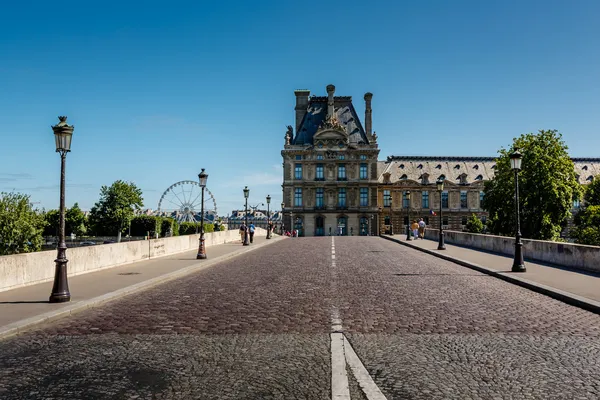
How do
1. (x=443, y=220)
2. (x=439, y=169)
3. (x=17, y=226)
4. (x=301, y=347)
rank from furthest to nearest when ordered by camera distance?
(x=439, y=169)
(x=443, y=220)
(x=17, y=226)
(x=301, y=347)

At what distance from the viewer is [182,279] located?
16375mm

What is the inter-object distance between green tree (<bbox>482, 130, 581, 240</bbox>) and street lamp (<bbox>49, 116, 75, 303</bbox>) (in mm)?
49402

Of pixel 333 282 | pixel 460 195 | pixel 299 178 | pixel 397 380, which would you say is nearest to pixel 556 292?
pixel 333 282

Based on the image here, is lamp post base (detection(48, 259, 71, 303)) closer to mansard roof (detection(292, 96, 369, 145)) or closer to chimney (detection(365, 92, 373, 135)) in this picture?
mansard roof (detection(292, 96, 369, 145))

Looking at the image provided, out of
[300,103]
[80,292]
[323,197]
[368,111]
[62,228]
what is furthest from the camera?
[300,103]

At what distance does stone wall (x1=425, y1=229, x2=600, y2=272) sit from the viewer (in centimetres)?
1673

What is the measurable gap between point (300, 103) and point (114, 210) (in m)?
41.9

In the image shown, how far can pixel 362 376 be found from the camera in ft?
19.0

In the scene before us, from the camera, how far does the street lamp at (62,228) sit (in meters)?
10.9

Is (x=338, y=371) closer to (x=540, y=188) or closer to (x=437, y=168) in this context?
(x=540, y=188)

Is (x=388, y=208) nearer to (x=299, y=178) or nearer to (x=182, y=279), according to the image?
(x=299, y=178)

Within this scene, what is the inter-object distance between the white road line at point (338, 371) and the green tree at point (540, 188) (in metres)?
51.0

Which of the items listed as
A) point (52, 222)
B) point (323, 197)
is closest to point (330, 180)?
point (323, 197)

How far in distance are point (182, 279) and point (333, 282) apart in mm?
4870
